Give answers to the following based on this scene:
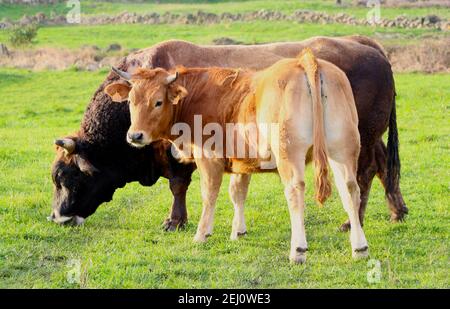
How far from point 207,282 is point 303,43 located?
4.67 meters

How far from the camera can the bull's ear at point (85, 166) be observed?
10.3 metres

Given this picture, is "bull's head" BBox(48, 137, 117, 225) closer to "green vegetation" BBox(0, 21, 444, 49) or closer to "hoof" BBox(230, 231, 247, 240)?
"hoof" BBox(230, 231, 247, 240)

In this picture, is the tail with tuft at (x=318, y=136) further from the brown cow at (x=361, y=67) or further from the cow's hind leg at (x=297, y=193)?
the brown cow at (x=361, y=67)

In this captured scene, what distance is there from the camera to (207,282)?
7.44 m

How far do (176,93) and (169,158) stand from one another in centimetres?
158

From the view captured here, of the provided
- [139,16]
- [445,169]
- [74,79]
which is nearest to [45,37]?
[139,16]

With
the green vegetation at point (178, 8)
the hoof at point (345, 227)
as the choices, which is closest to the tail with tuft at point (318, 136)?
the hoof at point (345, 227)

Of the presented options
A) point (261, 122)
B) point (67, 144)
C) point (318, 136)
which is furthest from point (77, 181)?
point (318, 136)

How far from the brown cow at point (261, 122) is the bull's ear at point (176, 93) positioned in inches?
0.4

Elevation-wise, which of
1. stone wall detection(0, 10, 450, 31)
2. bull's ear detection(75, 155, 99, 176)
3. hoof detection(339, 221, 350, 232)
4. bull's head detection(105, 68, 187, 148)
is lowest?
hoof detection(339, 221, 350, 232)

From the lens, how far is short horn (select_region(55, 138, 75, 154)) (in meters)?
10.1

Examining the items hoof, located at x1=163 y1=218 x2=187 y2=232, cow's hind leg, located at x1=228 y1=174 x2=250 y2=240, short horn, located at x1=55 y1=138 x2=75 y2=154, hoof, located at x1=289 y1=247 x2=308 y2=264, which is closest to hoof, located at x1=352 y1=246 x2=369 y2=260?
hoof, located at x1=289 y1=247 x2=308 y2=264

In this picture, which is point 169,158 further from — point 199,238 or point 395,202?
point 395,202

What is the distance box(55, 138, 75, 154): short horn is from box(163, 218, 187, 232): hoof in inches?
57.8
